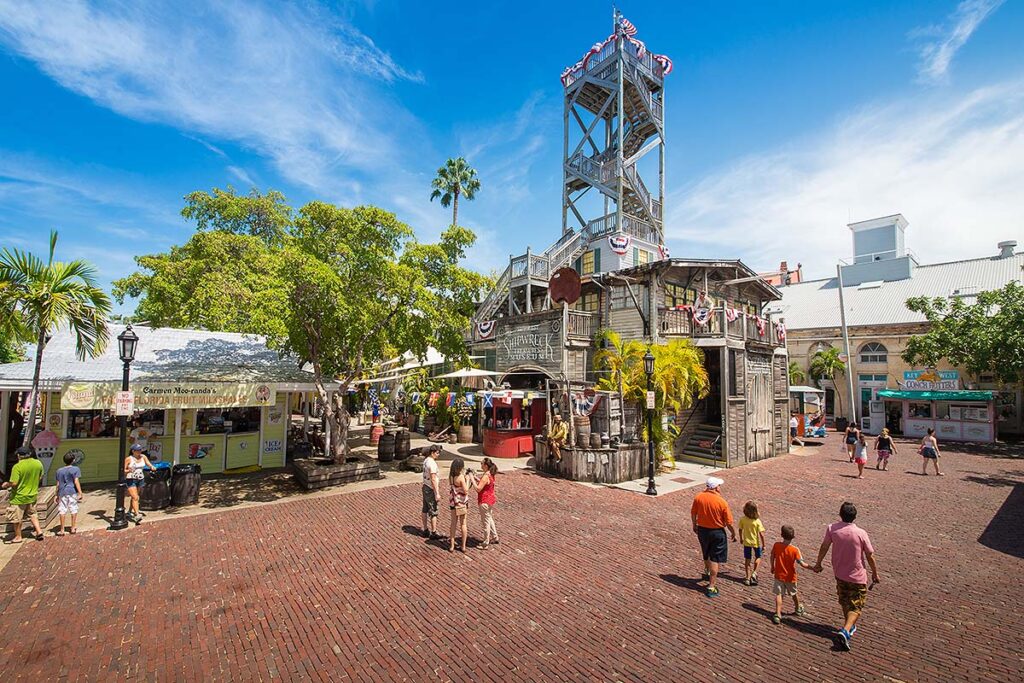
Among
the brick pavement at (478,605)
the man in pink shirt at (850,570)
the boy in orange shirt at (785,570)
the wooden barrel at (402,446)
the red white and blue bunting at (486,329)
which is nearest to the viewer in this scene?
the brick pavement at (478,605)

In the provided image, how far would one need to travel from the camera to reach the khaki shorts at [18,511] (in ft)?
28.7

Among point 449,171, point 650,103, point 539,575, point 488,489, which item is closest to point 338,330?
point 488,489

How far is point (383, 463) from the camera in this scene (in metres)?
17.3

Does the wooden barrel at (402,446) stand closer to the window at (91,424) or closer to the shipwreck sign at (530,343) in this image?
the shipwreck sign at (530,343)

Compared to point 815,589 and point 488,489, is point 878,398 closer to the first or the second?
point 815,589

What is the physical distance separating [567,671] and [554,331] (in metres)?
15.3

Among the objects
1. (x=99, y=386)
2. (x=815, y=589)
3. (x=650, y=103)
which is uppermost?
(x=650, y=103)

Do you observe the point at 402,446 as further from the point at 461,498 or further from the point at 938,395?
the point at 938,395

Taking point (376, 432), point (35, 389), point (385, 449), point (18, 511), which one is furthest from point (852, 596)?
point (376, 432)

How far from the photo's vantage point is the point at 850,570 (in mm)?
5719

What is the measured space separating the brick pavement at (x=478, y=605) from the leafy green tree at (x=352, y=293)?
480 centimetres

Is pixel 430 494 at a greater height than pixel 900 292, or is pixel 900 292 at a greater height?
pixel 900 292

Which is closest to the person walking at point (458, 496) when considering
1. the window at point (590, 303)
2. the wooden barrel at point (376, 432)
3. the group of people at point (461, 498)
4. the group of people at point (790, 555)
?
the group of people at point (461, 498)

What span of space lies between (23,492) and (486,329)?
17.5 m
